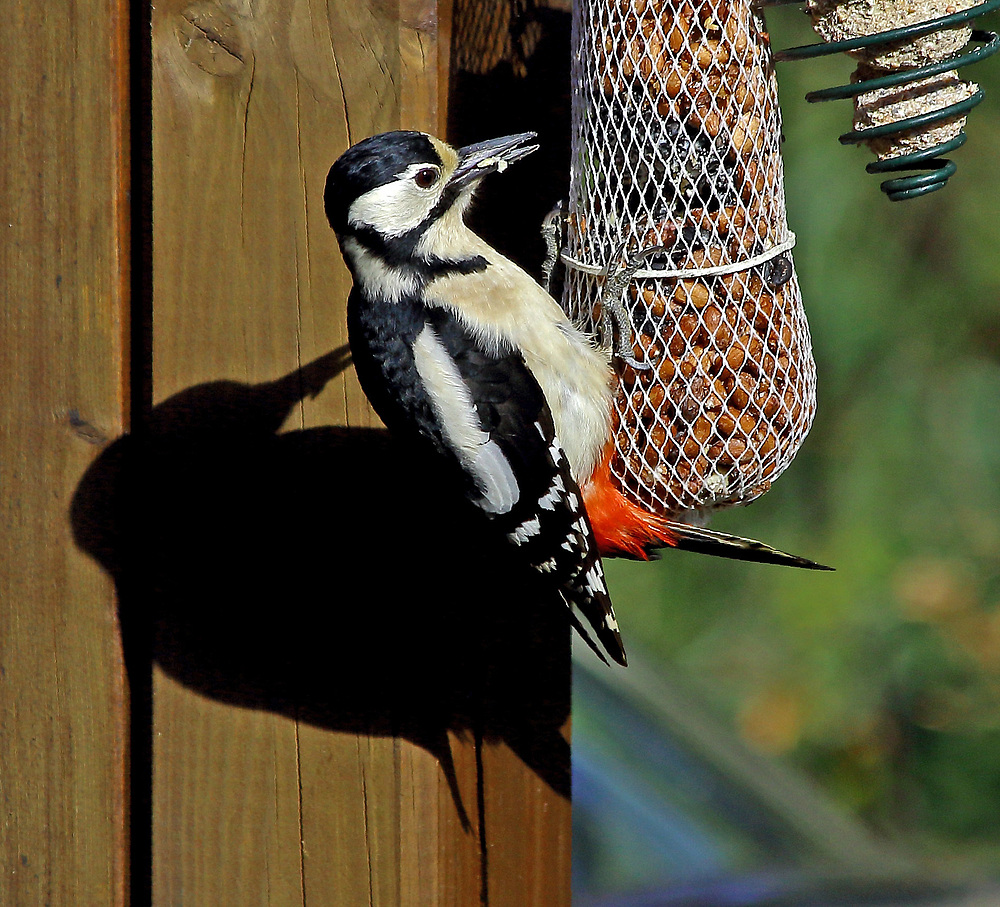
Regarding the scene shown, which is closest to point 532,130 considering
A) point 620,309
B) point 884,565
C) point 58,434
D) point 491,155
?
point 491,155

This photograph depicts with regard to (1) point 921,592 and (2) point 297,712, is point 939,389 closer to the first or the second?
(1) point 921,592

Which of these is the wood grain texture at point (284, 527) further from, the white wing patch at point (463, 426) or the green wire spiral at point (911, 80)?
the green wire spiral at point (911, 80)

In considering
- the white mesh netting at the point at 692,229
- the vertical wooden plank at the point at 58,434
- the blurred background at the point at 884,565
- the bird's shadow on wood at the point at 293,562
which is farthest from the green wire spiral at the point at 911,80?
the blurred background at the point at 884,565

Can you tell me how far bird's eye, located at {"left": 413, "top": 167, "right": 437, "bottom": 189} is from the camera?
1528mm

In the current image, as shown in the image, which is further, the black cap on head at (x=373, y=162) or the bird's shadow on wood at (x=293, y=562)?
the bird's shadow on wood at (x=293, y=562)

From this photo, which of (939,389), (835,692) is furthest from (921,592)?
(939,389)

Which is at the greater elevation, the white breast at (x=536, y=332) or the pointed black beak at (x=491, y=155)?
the pointed black beak at (x=491, y=155)

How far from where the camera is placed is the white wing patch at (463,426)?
163cm

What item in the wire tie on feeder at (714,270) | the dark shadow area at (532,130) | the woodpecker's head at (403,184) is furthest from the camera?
the dark shadow area at (532,130)

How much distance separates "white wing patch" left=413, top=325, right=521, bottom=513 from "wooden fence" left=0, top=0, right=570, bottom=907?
12cm

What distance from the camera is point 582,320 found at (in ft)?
5.59

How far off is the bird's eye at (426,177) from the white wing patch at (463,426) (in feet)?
0.74

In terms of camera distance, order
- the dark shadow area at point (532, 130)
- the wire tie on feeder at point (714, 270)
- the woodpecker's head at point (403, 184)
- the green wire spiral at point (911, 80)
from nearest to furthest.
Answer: the green wire spiral at point (911, 80) < the woodpecker's head at point (403, 184) < the wire tie on feeder at point (714, 270) < the dark shadow area at point (532, 130)

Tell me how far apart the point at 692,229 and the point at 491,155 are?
0.95 ft
